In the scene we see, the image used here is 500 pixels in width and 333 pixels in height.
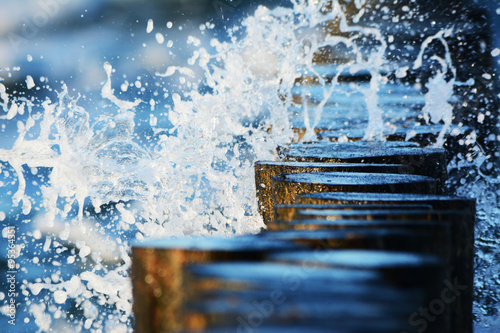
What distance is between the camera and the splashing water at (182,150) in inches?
156

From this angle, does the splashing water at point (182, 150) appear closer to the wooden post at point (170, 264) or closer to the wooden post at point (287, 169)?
the wooden post at point (287, 169)

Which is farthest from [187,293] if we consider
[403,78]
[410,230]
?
[403,78]

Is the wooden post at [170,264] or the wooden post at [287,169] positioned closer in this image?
the wooden post at [170,264]

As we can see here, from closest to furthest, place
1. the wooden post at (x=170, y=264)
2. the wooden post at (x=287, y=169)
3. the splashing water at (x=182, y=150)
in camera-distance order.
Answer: the wooden post at (x=170, y=264) → the wooden post at (x=287, y=169) → the splashing water at (x=182, y=150)

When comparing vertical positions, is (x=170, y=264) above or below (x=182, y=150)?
below

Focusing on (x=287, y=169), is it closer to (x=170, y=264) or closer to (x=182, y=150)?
(x=170, y=264)

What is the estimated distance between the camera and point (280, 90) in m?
6.04

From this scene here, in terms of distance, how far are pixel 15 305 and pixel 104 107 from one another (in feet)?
8.71

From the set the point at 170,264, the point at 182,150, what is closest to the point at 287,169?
the point at 170,264

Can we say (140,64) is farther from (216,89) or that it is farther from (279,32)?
(216,89)

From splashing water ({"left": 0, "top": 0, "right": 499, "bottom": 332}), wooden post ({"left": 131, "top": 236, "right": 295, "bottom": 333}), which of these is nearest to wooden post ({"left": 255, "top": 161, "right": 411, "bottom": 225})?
splashing water ({"left": 0, "top": 0, "right": 499, "bottom": 332})

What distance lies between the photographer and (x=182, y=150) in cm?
406

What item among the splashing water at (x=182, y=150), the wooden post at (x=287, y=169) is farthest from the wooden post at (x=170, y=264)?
the splashing water at (x=182, y=150)

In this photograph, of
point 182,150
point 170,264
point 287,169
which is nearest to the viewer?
point 170,264
